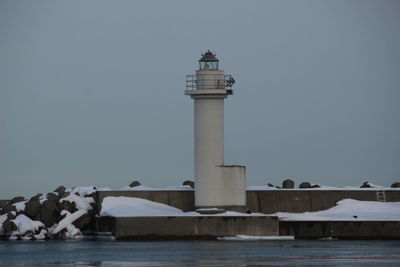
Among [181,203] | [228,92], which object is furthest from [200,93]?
[181,203]

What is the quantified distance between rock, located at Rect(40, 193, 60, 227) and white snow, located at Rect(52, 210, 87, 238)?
27.0 inches

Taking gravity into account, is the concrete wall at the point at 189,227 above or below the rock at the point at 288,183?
below

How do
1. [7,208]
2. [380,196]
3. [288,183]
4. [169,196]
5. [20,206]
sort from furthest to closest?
[288,183]
[7,208]
[20,206]
[380,196]
[169,196]

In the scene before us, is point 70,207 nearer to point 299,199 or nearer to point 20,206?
point 20,206

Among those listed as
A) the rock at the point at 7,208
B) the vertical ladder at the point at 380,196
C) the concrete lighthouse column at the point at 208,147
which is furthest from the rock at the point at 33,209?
the vertical ladder at the point at 380,196

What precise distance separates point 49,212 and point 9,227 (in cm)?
189

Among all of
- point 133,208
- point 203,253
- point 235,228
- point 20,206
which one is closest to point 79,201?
point 20,206

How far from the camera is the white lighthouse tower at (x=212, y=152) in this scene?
197ft

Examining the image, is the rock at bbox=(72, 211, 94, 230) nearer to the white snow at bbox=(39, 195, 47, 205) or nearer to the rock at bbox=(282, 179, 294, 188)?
the white snow at bbox=(39, 195, 47, 205)

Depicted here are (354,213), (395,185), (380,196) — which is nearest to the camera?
(354,213)

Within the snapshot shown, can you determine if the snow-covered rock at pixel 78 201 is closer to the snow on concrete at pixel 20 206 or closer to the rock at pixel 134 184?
the snow on concrete at pixel 20 206

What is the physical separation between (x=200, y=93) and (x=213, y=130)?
1.70 metres

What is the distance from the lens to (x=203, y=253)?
5009 cm

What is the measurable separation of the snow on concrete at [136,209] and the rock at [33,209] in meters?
3.16
